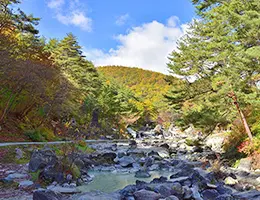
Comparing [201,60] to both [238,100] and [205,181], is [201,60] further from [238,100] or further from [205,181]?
[205,181]

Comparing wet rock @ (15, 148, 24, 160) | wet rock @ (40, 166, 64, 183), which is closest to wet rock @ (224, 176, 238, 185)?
wet rock @ (40, 166, 64, 183)

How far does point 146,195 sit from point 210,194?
1.70 m

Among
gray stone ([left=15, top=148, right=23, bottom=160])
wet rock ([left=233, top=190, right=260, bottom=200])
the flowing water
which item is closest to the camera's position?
wet rock ([left=233, top=190, right=260, bottom=200])

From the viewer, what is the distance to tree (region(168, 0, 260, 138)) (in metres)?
9.74

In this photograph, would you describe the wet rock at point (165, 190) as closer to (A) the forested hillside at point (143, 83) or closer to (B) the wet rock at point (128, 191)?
(B) the wet rock at point (128, 191)

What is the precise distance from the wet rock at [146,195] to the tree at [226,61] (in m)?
5.67

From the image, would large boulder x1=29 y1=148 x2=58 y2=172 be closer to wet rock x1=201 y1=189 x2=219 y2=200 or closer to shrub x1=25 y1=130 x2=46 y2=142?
wet rock x1=201 y1=189 x2=219 y2=200

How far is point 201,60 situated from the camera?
1267cm

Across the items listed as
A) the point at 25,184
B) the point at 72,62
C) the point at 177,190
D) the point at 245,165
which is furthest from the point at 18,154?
the point at 72,62

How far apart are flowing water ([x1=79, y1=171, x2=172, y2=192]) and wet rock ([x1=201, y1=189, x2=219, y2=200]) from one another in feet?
8.14

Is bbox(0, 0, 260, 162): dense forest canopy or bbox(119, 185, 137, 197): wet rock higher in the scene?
bbox(0, 0, 260, 162): dense forest canopy

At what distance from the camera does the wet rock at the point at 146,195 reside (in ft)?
18.3

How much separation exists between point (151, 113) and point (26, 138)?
30.0 metres

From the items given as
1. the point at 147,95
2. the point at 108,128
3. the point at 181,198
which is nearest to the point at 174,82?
the point at 181,198
